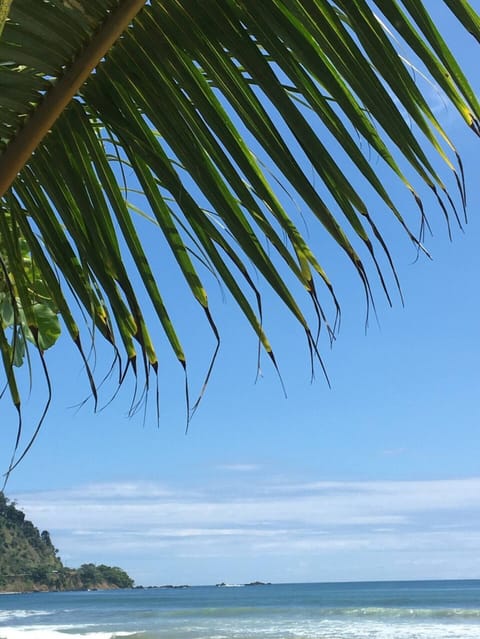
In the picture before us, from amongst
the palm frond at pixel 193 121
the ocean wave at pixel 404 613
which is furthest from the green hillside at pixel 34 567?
the palm frond at pixel 193 121

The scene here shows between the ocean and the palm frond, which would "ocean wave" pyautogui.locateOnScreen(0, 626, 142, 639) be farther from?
the palm frond

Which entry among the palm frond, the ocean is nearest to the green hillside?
the ocean

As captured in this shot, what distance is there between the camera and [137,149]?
1056mm

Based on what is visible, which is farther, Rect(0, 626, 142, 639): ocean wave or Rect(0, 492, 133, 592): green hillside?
Rect(0, 492, 133, 592): green hillside

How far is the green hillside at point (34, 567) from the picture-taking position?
7400 cm

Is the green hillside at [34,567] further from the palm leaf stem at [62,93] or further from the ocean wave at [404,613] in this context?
the palm leaf stem at [62,93]

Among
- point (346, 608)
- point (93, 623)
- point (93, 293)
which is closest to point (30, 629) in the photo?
point (93, 623)

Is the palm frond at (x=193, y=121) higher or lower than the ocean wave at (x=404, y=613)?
higher

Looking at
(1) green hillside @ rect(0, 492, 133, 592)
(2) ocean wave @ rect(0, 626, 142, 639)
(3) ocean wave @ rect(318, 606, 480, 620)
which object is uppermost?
(1) green hillside @ rect(0, 492, 133, 592)

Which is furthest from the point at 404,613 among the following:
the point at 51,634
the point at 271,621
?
the point at 51,634

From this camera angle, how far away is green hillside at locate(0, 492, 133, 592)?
2913 inches

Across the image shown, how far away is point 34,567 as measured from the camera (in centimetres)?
7662

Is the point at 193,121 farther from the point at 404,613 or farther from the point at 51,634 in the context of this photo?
the point at 404,613

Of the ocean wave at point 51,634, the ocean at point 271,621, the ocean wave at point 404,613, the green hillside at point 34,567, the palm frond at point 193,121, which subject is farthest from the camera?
the green hillside at point 34,567
